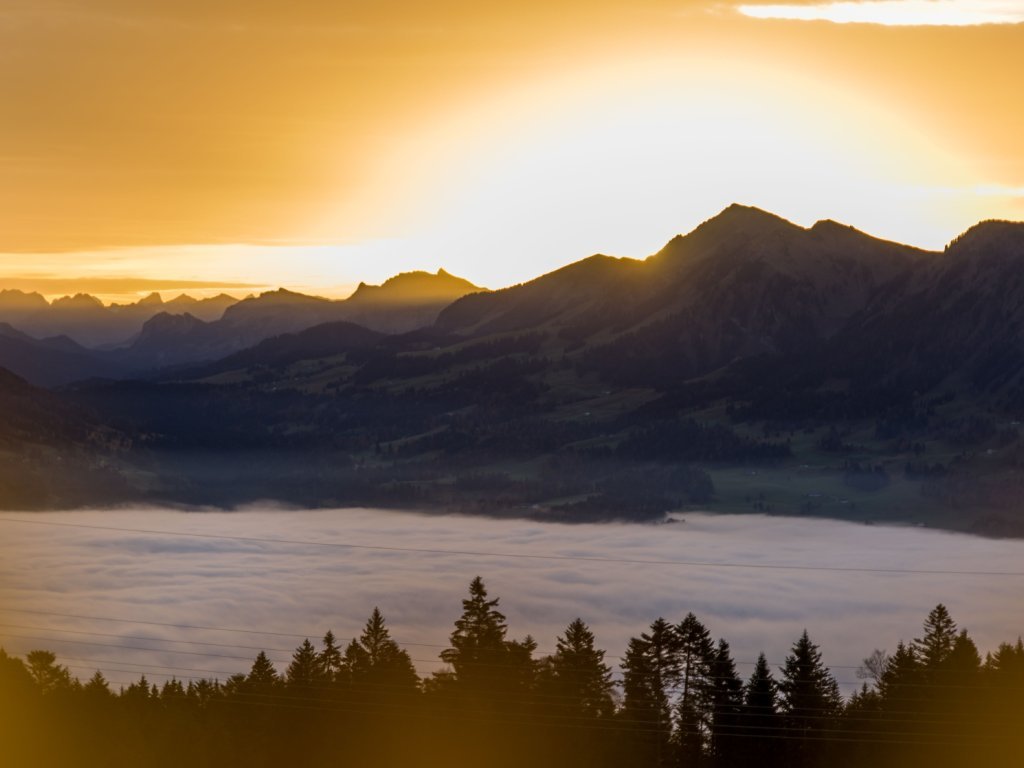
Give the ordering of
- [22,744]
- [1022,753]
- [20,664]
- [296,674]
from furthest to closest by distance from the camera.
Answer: [20,664]
[296,674]
[22,744]
[1022,753]

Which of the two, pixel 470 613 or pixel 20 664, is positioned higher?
pixel 470 613

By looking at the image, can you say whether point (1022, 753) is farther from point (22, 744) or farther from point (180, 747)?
point (22, 744)

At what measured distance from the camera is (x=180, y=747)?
11594cm

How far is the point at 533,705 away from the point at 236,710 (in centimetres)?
2699

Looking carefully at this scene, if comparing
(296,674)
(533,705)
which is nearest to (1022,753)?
(533,705)

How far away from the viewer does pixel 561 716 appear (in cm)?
12175

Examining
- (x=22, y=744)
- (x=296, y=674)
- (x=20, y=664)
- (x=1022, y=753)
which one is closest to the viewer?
(x=1022, y=753)

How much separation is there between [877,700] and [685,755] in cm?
1842

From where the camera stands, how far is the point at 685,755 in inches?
4715

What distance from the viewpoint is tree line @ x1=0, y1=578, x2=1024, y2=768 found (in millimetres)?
118812

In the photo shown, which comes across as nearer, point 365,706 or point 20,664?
point 365,706

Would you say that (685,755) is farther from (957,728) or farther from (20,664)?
(20,664)

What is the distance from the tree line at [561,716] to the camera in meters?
119

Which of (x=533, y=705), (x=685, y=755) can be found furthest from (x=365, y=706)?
(x=685, y=755)
